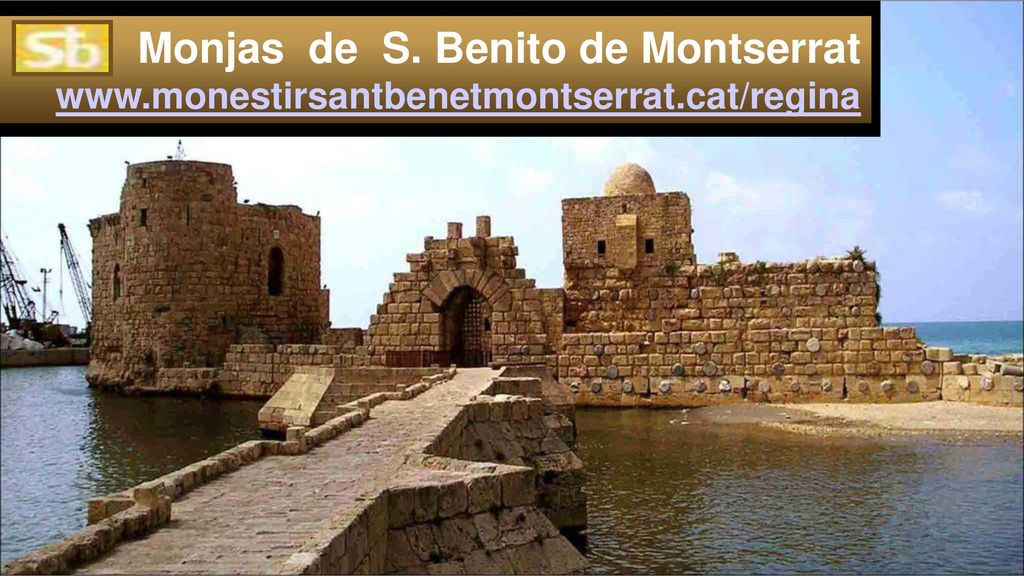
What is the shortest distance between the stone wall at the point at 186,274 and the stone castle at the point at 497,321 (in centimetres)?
4

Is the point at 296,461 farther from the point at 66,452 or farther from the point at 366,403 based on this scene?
the point at 66,452

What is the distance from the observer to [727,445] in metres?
14.1

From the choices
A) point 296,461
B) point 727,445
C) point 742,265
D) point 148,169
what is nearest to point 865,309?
point 742,265

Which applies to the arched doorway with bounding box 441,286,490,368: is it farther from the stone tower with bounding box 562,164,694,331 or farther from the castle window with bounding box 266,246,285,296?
the castle window with bounding box 266,246,285,296

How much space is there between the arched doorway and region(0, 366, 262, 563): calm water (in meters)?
4.43

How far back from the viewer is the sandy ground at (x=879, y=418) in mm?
14586

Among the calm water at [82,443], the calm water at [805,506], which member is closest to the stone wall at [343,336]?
the calm water at [82,443]

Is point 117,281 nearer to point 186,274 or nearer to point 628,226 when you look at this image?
point 186,274

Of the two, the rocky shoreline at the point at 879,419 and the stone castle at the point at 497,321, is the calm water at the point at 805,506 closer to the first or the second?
the rocky shoreline at the point at 879,419

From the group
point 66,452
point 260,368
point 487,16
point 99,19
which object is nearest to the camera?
point 99,19

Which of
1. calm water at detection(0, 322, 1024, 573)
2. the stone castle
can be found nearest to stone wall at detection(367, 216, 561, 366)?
the stone castle

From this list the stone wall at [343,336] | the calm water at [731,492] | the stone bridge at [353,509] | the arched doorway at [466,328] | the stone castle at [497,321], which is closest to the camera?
the stone bridge at [353,509]

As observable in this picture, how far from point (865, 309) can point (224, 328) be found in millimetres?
16163

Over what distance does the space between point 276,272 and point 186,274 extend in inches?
117
